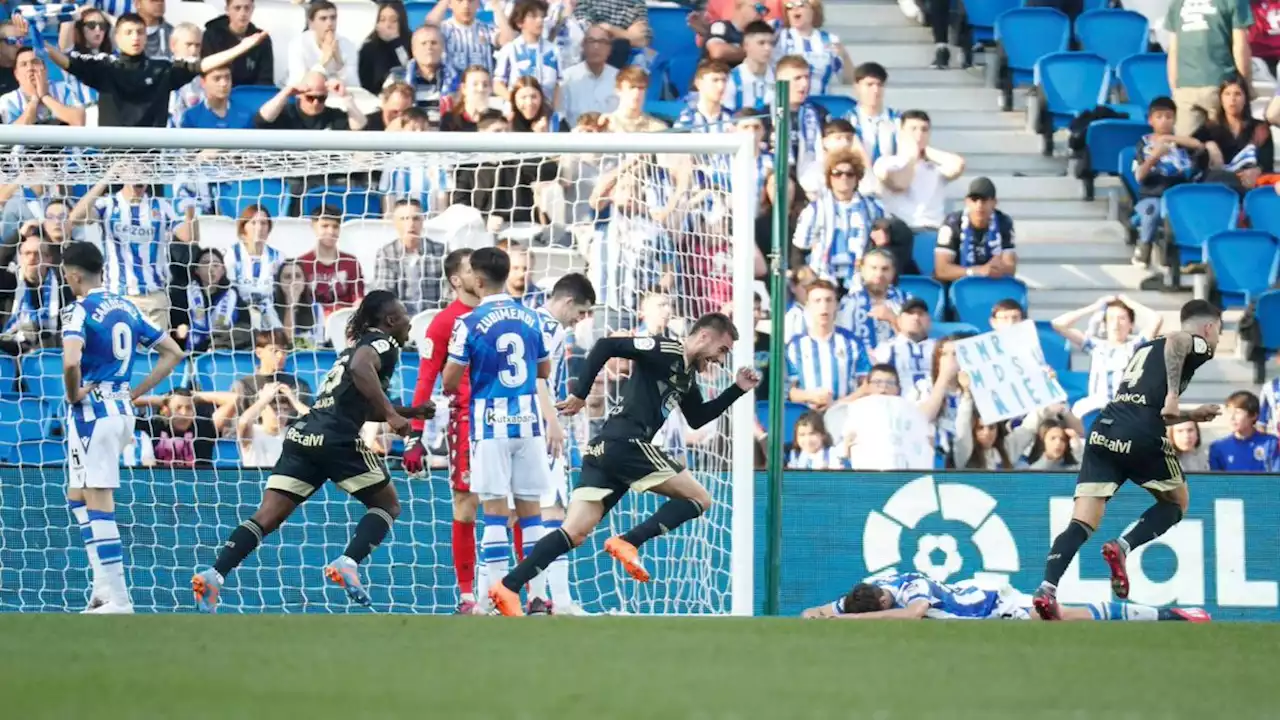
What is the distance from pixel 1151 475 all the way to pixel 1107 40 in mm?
5993

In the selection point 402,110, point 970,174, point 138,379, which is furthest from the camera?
point 970,174

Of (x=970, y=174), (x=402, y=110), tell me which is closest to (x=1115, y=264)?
(x=970, y=174)

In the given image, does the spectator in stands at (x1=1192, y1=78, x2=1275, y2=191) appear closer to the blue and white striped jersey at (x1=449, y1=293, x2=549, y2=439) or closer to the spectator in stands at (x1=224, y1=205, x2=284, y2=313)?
the blue and white striped jersey at (x1=449, y1=293, x2=549, y2=439)

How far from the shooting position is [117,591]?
9.27m

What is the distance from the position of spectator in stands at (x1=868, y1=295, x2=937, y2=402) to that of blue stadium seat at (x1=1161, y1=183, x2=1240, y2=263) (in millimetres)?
Result: 2516

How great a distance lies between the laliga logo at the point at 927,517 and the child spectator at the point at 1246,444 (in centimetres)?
175

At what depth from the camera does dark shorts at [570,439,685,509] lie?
8609 millimetres

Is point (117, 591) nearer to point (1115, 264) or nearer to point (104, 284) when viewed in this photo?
point (104, 284)

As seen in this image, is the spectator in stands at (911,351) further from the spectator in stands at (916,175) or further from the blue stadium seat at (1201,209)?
the blue stadium seat at (1201,209)

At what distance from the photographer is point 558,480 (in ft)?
31.6

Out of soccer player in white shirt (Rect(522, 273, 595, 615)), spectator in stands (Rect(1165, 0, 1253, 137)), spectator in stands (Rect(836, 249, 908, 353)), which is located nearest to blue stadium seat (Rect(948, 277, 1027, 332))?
spectator in stands (Rect(836, 249, 908, 353))

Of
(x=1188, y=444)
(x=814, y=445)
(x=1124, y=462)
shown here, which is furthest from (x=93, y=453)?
(x=1188, y=444)

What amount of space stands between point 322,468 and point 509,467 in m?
0.87

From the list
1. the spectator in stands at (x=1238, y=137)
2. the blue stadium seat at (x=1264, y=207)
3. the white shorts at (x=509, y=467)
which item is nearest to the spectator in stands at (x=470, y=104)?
the white shorts at (x=509, y=467)
